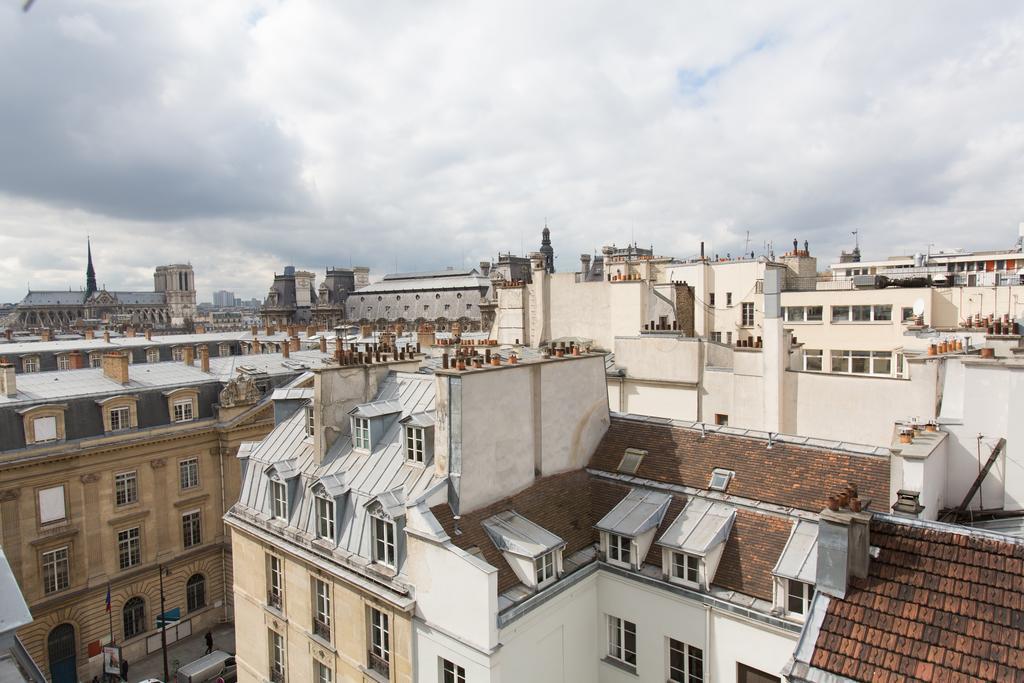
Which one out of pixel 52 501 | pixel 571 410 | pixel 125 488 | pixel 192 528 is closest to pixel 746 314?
pixel 571 410

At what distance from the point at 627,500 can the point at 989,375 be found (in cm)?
777

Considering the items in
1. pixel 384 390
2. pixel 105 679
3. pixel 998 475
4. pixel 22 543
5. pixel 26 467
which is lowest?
pixel 105 679

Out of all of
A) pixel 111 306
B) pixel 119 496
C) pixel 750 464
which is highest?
pixel 111 306

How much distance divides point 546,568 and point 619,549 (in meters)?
1.80

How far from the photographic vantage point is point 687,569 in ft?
39.3

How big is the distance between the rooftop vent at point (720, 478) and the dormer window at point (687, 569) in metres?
1.89

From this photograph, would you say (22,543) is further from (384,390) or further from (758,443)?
(758,443)

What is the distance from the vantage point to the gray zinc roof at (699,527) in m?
11.9

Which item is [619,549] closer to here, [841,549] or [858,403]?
[841,549]

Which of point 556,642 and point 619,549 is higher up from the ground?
point 619,549

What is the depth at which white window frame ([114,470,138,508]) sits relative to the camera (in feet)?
88.1

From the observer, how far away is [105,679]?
25.7m

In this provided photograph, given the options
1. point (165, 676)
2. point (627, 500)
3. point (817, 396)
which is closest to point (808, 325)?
point (817, 396)

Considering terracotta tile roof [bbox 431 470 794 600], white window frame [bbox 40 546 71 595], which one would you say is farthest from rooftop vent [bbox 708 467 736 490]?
white window frame [bbox 40 546 71 595]
